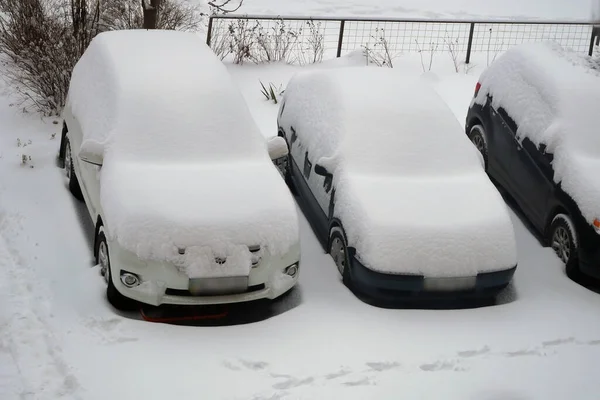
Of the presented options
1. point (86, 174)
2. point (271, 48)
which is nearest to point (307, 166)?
point (86, 174)

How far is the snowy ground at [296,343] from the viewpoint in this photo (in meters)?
6.26

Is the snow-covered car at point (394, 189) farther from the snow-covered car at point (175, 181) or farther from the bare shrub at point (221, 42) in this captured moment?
the bare shrub at point (221, 42)

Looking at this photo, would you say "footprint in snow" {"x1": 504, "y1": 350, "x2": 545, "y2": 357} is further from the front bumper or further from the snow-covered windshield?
the snow-covered windshield

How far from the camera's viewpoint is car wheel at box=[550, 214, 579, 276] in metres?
8.18

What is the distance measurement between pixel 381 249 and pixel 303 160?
1979 mm

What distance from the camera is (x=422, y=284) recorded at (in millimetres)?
7297

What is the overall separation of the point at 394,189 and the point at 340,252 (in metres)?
0.75

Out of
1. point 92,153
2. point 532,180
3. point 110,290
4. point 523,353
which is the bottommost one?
point 523,353

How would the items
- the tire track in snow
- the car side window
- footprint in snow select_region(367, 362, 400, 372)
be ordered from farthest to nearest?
the car side window → footprint in snow select_region(367, 362, 400, 372) → the tire track in snow

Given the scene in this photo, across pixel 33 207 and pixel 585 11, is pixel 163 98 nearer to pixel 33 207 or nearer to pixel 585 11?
pixel 33 207

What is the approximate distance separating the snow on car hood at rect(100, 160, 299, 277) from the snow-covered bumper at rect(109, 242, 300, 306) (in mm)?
72

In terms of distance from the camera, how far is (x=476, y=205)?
306 inches

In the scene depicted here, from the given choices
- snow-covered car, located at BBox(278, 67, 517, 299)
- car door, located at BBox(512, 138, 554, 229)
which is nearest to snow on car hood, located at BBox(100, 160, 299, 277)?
snow-covered car, located at BBox(278, 67, 517, 299)

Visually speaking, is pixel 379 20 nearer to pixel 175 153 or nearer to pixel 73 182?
pixel 73 182
